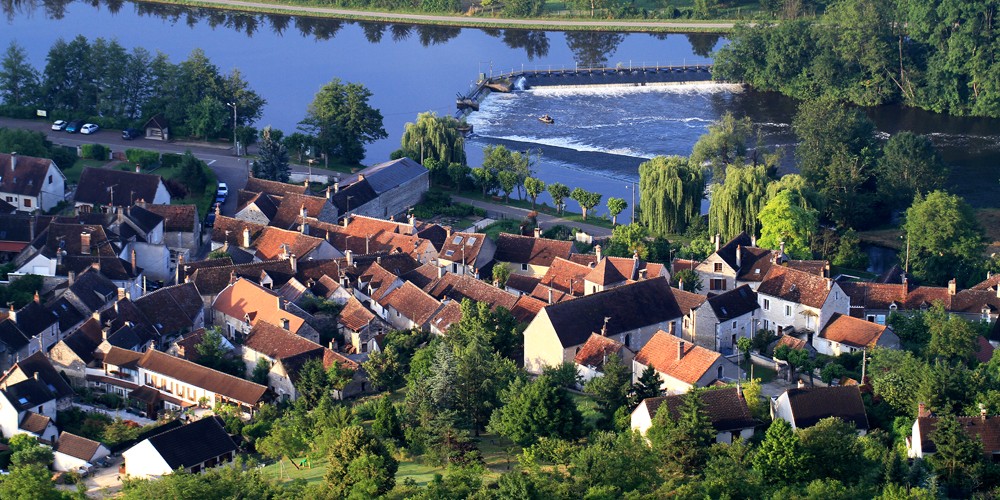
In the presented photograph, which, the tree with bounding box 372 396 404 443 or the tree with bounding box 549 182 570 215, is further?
the tree with bounding box 549 182 570 215

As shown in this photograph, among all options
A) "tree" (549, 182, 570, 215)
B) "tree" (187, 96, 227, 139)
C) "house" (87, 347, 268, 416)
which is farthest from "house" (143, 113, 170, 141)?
"house" (87, 347, 268, 416)

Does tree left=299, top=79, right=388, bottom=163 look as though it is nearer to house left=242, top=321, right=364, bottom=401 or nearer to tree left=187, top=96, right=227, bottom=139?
tree left=187, top=96, right=227, bottom=139

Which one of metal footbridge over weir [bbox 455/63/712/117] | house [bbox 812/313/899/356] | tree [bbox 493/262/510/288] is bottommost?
metal footbridge over weir [bbox 455/63/712/117]

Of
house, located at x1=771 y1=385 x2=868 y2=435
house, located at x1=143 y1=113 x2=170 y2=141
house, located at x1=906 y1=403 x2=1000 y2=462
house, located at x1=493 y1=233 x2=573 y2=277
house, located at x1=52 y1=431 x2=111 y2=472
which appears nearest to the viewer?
house, located at x1=906 y1=403 x2=1000 y2=462

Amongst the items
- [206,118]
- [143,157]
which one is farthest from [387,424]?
[206,118]

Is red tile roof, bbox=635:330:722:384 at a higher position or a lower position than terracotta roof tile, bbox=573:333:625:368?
higher

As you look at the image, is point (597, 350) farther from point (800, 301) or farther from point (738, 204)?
point (738, 204)

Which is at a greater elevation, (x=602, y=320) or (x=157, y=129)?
(x=602, y=320)

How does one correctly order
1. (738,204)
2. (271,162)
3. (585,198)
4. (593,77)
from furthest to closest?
(593,77) < (271,162) < (585,198) < (738,204)

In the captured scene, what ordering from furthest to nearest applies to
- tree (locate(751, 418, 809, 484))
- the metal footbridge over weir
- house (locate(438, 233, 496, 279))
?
the metal footbridge over weir, house (locate(438, 233, 496, 279)), tree (locate(751, 418, 809, 484))
